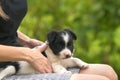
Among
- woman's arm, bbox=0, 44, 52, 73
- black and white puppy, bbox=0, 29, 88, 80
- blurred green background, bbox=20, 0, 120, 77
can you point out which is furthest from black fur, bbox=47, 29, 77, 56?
blurred green background, bbox=20, 0, 120, 77

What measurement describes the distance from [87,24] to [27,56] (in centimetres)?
302

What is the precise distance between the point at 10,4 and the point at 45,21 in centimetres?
291

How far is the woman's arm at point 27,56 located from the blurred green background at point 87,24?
266 centimetres

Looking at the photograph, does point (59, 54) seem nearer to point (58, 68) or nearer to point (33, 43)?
point (58, 68)

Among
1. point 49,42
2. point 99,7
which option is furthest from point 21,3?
point 99,7

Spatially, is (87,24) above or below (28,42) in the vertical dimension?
below

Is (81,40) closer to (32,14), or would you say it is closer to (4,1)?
(32,14)

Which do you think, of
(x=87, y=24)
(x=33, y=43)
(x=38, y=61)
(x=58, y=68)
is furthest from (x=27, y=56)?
(x=87, y=24)

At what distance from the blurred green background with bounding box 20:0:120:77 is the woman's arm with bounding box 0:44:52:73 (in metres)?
2.66

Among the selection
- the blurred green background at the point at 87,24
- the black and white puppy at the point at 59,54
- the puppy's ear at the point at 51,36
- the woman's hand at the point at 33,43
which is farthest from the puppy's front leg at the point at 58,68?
the blurred green background at the point at 87,24

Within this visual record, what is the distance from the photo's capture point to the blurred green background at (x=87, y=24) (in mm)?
6273

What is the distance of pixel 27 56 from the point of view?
11.3ft

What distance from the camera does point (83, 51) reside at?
6379 millimetres

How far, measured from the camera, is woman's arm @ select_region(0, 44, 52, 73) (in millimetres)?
3393
